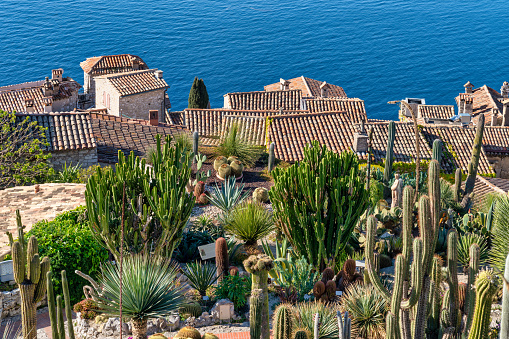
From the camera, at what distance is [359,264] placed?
15859mm

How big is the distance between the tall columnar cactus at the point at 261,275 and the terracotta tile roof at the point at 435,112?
4026 cm

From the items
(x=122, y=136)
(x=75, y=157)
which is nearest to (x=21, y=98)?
(x=122, y=136)

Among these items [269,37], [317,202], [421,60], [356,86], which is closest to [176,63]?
[269,37]

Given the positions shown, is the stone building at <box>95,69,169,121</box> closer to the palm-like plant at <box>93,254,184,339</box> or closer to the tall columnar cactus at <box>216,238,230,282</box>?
the tall columnar cactus at <box>216,238,230,282</box>

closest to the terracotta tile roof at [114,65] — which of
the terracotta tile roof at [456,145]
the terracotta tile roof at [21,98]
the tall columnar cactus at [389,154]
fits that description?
the terracotta tile roof at [21,98]

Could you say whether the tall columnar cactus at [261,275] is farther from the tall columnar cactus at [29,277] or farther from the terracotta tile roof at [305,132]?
the terracotta tile roof at [305,132]

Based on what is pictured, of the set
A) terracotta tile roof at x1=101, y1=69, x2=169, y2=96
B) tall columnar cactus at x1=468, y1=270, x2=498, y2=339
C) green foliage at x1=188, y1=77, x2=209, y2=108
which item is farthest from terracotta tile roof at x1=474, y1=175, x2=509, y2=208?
green foliage at x1=188, y1=77, x2=209, y2=108

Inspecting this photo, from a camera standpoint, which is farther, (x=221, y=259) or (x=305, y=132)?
(x=305, y=132)

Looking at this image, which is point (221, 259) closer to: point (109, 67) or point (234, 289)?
point (234, 289)

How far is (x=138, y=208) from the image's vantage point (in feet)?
51.4

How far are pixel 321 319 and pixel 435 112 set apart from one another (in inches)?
1589

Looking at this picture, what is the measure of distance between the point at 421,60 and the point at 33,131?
6520 cm

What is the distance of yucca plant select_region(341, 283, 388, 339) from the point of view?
13430 millimetres

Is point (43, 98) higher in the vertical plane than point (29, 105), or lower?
higher
